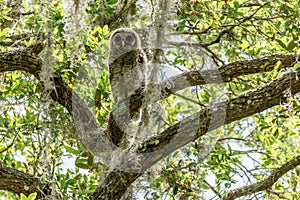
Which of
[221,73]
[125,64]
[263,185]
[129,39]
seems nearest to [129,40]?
[129,39]

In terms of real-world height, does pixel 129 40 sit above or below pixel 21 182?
above

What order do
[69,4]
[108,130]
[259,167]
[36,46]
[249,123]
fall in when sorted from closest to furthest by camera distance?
[69,4], [36,46], [108,130], [259,167], [249,123]

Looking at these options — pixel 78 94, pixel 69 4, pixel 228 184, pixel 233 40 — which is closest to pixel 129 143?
pixel 78 94

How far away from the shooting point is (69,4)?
7.51 feet

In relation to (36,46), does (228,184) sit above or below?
below

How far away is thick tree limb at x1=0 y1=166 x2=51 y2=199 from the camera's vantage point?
2.61 m

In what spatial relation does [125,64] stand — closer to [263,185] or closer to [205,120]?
[205,120]

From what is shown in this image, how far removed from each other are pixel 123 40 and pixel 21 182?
87 cm

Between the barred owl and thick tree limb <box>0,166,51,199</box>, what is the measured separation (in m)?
0.56

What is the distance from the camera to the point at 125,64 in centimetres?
279

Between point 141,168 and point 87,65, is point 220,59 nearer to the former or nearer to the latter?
point 87,65

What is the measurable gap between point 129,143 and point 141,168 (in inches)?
9.9

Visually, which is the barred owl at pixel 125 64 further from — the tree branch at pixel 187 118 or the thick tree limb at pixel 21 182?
the thick tree limb at pixel 21 182

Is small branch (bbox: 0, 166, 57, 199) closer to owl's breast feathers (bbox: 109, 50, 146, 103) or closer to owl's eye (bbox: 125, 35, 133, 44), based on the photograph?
owl's breast feathers (bbox: 109, 50, 146, 103)
